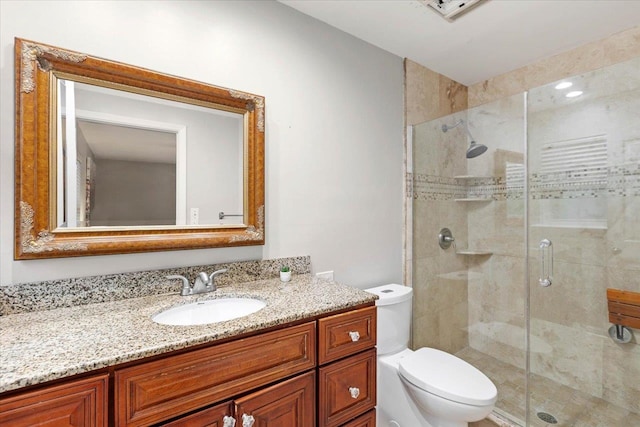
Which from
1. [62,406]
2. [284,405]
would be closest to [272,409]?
[284,405]

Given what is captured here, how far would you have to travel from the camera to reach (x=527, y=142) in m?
1.89

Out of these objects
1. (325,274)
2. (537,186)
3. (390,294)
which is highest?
(537,186)

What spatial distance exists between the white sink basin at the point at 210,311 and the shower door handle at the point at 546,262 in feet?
5.74

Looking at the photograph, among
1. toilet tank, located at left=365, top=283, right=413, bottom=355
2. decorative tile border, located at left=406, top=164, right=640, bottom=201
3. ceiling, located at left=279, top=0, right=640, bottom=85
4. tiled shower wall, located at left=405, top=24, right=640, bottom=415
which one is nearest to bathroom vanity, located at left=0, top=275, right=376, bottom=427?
toilet tank, located at left=365, top=283, right=413, bottom=355

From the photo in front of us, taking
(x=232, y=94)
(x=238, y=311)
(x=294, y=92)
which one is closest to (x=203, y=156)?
(x=232, y=94)

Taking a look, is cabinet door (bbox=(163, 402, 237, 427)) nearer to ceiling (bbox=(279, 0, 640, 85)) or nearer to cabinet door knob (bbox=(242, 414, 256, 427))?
cabinet door knob (bbox=(242, 414, 256, 427))

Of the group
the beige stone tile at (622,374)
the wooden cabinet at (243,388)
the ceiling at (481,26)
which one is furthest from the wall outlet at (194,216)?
the beige stone tile at (622,374)

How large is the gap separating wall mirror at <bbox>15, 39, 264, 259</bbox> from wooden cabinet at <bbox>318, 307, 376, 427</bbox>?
1.94 feet

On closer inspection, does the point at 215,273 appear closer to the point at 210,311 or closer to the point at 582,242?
A: the point at 210,311

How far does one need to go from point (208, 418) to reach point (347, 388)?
21.1 inches

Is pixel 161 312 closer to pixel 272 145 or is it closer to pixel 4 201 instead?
pixel 4 201

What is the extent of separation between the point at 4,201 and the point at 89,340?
0.61m

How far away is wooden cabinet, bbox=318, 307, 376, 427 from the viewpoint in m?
1.09

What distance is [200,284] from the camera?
125cm
